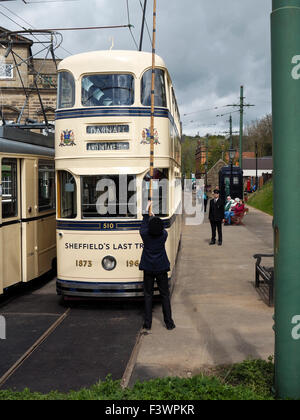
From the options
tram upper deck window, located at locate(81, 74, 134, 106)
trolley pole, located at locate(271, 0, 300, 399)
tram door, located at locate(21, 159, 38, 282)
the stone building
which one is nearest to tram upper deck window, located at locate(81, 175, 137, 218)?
tram upper deck window, located at locate(81, 74, 134, 106)

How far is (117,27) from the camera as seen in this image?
40.0 ft

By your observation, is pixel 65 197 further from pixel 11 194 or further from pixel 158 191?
pixel 158 191

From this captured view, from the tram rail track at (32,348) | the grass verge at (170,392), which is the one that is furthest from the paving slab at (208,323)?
the tram rail track at (32,348)

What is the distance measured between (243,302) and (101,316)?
9.02 feet

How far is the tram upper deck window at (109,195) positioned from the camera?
28.4ft

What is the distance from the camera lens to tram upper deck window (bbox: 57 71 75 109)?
8695 millimetres

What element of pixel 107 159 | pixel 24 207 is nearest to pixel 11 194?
pixel 24 207

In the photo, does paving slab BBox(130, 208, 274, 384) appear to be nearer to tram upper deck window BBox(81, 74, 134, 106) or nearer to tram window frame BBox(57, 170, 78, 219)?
tram window frame BBox(57, 170, 78, 219)

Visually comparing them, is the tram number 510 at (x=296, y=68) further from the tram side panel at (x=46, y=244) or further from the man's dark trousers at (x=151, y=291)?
the tram side panel at (x=46, y=244)

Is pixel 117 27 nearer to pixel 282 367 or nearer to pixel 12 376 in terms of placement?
pixel 12 376

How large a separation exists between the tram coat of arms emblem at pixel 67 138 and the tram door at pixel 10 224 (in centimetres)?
119

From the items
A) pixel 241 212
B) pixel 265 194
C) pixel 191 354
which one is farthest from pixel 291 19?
pixel 265 194

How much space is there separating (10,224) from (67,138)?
6.57ft

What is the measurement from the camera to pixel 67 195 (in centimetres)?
891
